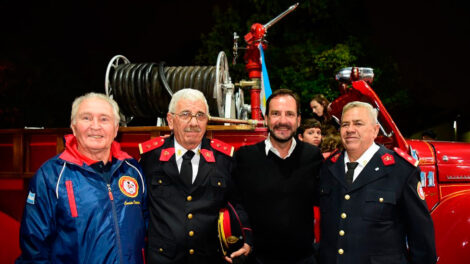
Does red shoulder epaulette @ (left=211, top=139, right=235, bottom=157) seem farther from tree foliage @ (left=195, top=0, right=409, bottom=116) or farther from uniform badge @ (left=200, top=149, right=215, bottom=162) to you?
tree foliage @ (left=195, top=0, right=409, bottom=116)

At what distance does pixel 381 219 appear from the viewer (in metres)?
2.38

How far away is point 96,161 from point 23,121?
71.6ft

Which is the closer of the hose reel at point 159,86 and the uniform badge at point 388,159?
the uniform badge at point 388,159

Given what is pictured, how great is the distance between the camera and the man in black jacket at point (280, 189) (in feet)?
8.76

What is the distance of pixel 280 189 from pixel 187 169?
0.74m

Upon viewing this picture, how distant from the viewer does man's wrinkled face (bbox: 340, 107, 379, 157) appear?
8.24 feet

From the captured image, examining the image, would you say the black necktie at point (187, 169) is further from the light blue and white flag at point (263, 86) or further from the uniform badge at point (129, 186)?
the light blue and white flag at point (263, 86)

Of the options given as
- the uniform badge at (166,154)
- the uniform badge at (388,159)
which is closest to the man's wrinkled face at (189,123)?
the uniform badge at (166,154)

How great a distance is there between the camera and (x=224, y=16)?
61.6 ft

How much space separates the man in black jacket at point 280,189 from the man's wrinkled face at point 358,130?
0.41 meters

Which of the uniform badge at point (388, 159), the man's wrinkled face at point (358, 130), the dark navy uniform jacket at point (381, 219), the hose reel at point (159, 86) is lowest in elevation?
the dark navy uniform jacket at point (381, 219)

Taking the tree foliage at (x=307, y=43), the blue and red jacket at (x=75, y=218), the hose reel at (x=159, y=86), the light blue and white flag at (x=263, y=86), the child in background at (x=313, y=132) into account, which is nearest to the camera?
the blue and red jacket at (x=75, y=218)

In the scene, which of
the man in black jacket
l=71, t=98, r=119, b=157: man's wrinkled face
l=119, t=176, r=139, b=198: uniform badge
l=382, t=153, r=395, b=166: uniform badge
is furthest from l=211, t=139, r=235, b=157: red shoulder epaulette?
l=382, t=153, r=395, b=166: uniform badge

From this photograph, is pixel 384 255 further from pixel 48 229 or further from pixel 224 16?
pixel 224 16
